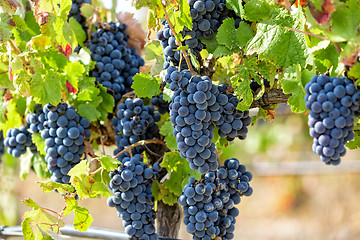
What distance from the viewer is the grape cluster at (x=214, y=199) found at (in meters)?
0.88

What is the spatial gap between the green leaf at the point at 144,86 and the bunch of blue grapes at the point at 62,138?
0.20 m

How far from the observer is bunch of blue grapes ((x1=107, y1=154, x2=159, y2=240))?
93cm

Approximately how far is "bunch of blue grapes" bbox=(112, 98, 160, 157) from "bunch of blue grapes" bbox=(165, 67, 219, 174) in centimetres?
23

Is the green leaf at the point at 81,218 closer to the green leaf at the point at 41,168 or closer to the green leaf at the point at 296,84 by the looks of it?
the green leaf at the point at 41,168

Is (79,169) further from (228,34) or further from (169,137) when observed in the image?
(228,34)

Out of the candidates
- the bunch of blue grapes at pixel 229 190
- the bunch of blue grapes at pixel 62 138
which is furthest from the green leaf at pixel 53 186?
the bunch of blue grapes at pixel 229 190

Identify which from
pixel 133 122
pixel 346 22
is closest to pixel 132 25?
pixel 133 122

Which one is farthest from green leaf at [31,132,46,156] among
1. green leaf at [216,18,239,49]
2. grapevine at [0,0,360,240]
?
green leaf at [216,18,239,49]

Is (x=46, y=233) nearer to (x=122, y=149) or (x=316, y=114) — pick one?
(x=122, y=149)

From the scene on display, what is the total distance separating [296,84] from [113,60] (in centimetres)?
Answer: 58

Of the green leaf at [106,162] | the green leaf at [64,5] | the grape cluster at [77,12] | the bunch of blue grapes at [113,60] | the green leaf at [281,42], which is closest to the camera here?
the green leaf at [281,42]

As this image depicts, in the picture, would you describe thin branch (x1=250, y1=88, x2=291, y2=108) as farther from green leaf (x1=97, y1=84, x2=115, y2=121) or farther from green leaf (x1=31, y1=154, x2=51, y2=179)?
green leaf (x1=31, y1=154, x2=51, y2=179)

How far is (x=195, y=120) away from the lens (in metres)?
0.77

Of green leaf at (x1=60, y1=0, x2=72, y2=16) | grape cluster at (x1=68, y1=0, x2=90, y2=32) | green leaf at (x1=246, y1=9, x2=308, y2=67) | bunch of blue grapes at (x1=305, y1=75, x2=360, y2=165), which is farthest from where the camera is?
grape cluster at (x1=68, y1=0, x2=90, y2=32)
